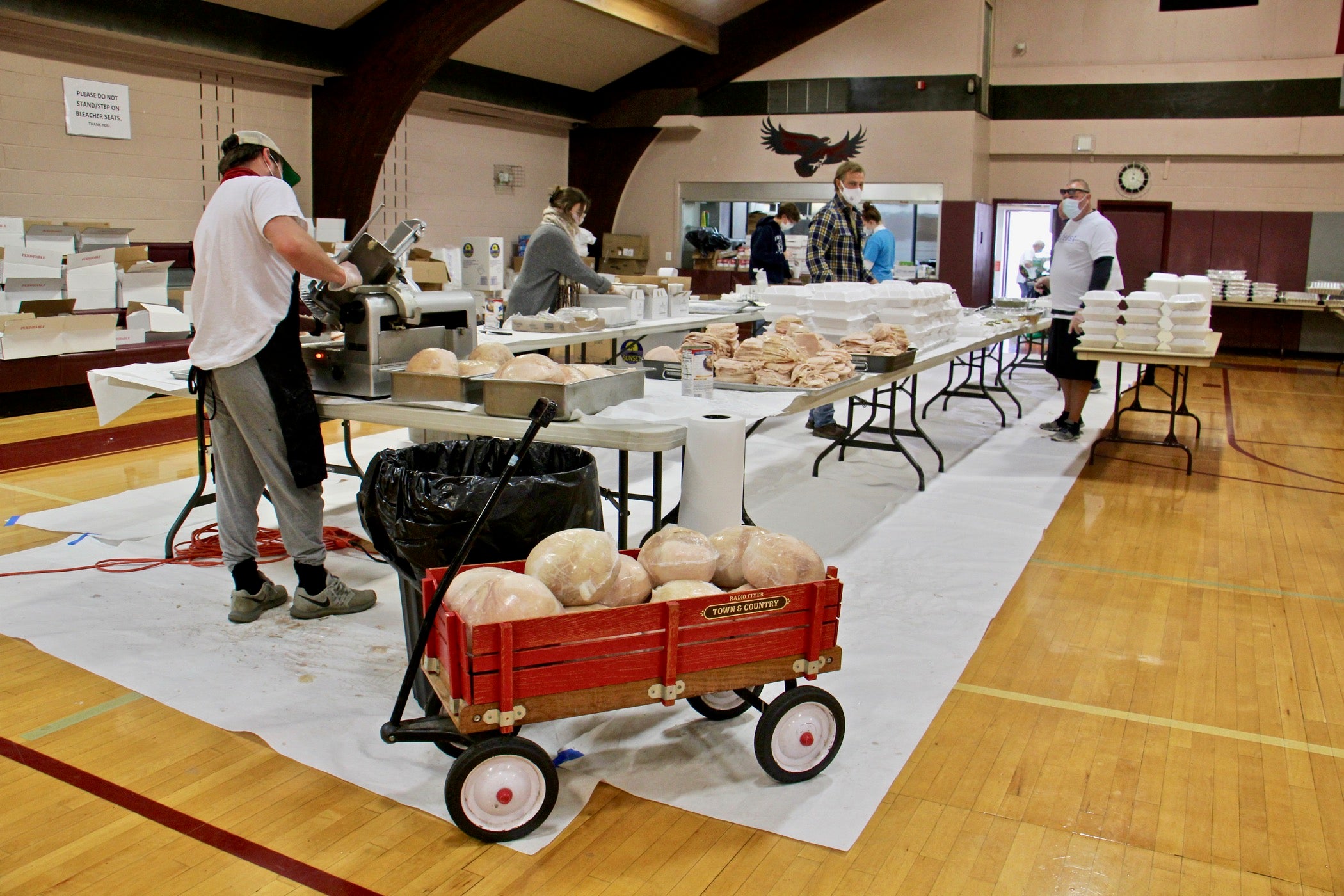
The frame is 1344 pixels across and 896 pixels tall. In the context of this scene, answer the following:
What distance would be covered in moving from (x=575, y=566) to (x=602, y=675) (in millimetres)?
267

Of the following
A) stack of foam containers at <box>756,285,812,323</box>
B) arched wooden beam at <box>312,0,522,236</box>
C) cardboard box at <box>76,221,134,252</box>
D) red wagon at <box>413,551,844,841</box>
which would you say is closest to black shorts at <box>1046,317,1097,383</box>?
stack of foam containers at <box>756,285,812,323</box>

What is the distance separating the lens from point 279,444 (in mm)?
3541

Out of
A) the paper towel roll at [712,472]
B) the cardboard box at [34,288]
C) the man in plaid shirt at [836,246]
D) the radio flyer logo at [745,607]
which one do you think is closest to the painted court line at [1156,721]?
the paper towel roll at [712,472]

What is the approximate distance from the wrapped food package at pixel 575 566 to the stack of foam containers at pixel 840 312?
3430 millimetres

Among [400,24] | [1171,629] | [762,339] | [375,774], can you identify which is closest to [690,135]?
[400,24]

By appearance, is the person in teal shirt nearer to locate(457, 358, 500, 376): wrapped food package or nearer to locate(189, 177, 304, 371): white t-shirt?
locate(457, 358, 500, 376): wrapped food package

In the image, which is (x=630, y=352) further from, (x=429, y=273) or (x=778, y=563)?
(x=778, y=563)

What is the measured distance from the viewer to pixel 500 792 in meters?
2.38

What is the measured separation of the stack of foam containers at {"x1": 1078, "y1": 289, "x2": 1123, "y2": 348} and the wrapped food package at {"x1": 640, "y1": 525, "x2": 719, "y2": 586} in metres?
4.60

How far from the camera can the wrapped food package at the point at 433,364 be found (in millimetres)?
3877

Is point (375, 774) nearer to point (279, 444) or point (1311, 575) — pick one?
point (279, 444)

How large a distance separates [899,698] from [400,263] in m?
2.53

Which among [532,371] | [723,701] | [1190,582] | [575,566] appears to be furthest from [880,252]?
[575,566]

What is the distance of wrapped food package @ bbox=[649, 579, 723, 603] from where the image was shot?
2.56 meters
